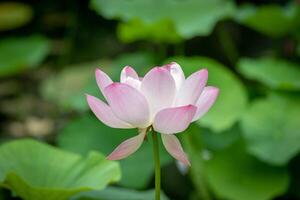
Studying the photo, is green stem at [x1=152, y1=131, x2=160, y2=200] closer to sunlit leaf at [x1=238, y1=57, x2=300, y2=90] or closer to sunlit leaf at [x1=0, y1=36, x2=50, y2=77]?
sunlit leaf at [x1=238, y1=57, x2=300, y2=90]

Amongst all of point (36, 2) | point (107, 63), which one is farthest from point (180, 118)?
point (36, 2)

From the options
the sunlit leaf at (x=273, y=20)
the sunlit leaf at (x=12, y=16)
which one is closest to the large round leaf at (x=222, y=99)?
the sunlit leaf at (x=273, y=20)

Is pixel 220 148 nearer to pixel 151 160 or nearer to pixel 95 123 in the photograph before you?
pixel 151 160

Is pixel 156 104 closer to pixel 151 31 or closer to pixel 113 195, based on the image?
pixel 113 195

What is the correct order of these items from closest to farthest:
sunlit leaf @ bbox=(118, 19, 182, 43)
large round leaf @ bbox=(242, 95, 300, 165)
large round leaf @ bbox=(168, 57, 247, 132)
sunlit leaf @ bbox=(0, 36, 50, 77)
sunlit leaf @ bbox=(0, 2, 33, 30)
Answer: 1. large round leaf @ bbox=(242, 95, 300, 165)
2. large round leaf @ bbox=(168, 57, 247, 132)
3. sunlit leaf @ bbox=(118, 19, 182, 43)
4. sunlit leaf @ bbox=(0, 36, 50, 77)
5. sunlit leaf @ bbox=(0, 2, 33, 30)

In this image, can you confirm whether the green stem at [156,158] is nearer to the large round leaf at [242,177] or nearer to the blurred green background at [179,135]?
the blurred green background at [179,135]

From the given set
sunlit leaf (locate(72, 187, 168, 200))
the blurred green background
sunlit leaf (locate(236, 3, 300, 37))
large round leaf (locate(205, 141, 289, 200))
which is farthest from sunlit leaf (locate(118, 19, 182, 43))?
sunlit leaf (locate(72, 187, 168, 200))

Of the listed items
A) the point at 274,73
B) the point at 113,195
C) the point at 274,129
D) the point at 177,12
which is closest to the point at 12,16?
the point at 177,12
